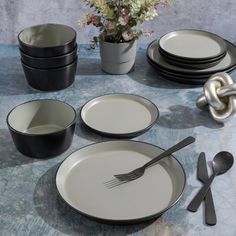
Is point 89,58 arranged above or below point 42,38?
below

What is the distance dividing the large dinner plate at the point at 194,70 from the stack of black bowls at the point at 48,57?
237mm

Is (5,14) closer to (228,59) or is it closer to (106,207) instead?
(228,59)

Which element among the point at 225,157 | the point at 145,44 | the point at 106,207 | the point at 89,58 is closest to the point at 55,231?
the point at 106,207

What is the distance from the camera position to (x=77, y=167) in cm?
79

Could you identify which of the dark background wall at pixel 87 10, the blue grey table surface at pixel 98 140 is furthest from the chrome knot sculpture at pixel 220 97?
the dark background wall at pixel 87 10

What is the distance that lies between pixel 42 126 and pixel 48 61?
0.17 metres

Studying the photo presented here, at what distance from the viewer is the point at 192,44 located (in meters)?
1.19

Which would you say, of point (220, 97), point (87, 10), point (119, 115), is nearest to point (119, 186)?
point (119, 115)

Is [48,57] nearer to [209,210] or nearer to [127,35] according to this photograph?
[127,35]

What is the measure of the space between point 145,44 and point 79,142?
58 cm

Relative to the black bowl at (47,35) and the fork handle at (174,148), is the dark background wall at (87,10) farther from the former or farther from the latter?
the fork handle at (174,148)

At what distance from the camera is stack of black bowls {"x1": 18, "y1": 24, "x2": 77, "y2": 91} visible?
988 mm

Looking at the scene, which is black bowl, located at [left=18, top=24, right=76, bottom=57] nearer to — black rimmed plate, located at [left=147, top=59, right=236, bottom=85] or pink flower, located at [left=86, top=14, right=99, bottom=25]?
pink flower, located at [left=86, top=14, right=99, bottom=25]

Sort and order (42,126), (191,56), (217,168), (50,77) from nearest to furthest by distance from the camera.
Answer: (217,168)
(42,126)
(50,77)
(191,56)
